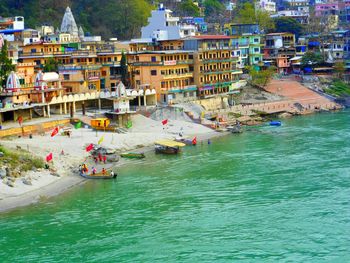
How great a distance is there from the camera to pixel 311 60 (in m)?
85.1

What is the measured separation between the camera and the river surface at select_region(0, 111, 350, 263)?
26406 mm

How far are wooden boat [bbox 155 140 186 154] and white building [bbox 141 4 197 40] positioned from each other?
24140 mm

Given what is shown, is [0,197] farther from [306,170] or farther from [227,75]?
[227,75]

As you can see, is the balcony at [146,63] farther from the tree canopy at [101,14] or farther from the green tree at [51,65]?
the tree canopy at [101,14]

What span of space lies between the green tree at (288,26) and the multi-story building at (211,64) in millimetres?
35897

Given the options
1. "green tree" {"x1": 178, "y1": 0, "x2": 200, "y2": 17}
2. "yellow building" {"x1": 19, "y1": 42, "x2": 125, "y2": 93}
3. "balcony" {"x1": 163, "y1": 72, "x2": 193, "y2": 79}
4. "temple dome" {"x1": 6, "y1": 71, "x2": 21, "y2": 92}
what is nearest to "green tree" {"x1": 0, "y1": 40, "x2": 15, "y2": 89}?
"temple dome" {"x1": 6, "y1": 71, "x2": 21, "y2": 92}

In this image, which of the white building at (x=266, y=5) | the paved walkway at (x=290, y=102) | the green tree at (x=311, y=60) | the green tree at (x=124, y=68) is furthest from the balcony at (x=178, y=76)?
the white building at (x=266, y=5)

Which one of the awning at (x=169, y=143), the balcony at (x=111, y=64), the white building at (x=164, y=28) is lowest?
the awning at (x=169, y=143)

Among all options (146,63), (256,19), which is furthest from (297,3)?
(146,63)

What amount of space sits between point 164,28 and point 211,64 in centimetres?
719

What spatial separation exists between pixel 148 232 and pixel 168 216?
7.56ft

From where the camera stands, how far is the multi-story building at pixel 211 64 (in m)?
64.6

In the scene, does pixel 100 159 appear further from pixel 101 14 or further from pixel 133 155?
pixel 101 14

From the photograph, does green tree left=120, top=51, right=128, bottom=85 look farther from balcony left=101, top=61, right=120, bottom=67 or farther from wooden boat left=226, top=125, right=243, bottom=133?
wooden boat left=226, top=125, right=243, bottom=133
